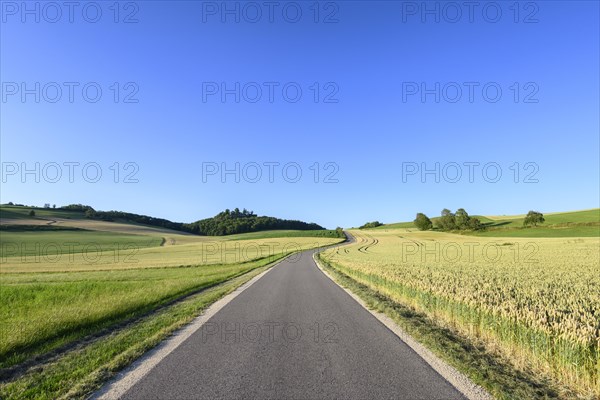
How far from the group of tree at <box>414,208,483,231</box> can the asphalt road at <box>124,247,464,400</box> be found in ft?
377

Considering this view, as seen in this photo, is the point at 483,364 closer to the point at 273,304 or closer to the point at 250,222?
the point at 273,304

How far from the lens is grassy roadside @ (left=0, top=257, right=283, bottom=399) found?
201 inches

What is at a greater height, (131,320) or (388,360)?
(388,360)

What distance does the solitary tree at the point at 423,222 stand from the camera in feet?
440

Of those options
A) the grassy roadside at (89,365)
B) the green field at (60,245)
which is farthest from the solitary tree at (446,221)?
the grassy roadside at (89,365)

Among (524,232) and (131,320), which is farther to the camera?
(524,232)

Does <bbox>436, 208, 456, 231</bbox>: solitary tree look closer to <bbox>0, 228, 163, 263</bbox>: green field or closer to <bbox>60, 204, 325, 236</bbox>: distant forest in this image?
<bbox>60, 204, 325, 236</bbox>: distant forest

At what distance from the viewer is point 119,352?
6949 millimetres

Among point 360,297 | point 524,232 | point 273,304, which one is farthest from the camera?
point 524,232

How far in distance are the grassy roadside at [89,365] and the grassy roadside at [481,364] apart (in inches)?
217

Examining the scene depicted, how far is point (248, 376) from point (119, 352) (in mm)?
3204

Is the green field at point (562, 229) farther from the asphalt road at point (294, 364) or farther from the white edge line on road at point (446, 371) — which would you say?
the asphalt road at point (294, 364)

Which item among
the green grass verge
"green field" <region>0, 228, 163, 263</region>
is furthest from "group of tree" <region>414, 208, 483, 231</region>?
the green grass verge

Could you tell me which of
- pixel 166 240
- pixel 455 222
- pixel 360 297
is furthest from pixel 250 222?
pixel 360 297
